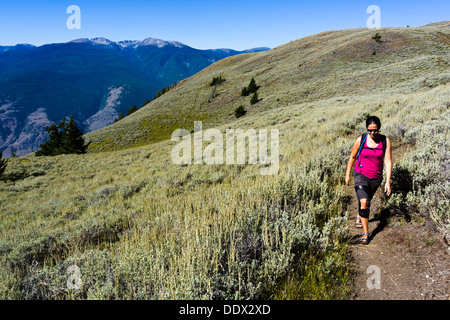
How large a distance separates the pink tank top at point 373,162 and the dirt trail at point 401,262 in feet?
2.83

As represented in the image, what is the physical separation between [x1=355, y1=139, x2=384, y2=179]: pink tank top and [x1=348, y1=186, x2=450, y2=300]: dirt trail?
861 millimetres

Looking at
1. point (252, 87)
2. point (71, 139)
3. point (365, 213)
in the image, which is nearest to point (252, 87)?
point (252, 87)

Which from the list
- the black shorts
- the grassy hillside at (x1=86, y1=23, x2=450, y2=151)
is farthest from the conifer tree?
the black shorts

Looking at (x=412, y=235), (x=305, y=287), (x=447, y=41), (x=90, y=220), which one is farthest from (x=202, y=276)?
(x=447, y=41)

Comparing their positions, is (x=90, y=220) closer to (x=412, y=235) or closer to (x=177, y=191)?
(x=177, y=191)

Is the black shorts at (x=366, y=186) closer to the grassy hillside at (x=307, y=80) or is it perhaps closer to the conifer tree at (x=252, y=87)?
the grassy hillside at (x=307, y=80)

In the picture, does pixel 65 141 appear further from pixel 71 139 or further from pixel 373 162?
A: pixel 373 162

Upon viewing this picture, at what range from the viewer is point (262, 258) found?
9.30 ft

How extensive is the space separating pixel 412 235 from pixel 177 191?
706 centimetres

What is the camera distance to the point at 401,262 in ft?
9.58

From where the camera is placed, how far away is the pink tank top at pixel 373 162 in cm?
367

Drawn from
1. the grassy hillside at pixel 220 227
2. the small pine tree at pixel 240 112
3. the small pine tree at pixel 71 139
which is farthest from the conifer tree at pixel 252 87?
the grassy hillside at pixel 220 227

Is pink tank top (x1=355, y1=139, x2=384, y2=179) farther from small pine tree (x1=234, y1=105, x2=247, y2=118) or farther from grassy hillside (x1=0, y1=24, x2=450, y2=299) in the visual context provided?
small pine tree (x1=234, y1=105, x2=247, y2=118)

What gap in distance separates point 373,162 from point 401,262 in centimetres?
158
